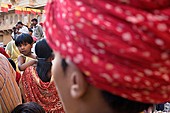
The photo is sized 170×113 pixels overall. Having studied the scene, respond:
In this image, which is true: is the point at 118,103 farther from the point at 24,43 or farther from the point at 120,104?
the point at 24,43

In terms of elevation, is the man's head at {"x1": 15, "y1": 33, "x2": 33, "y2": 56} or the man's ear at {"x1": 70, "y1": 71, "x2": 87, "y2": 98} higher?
the man's head at {"x1": 15, "y1": 33, "x2": 33, "y2": 56}

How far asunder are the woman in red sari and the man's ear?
88.7 inches

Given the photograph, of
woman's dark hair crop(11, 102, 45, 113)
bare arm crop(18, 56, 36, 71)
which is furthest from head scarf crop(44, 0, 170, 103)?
bare arm crop(18, 56, 36, 71)

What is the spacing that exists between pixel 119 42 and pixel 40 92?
2.43m

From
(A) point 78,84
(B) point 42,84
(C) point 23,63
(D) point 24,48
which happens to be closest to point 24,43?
(D) point 24,48

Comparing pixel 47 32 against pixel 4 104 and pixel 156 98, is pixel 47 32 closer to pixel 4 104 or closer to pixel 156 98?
pixel 156 98

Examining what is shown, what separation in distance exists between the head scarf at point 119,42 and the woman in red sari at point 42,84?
2.29m

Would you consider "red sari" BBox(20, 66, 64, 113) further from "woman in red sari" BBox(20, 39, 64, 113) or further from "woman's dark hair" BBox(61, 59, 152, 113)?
"woman's dark hair" BBox(61, 59, 152, 113)

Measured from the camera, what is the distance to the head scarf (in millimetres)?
672

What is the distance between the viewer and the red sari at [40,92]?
3.01m

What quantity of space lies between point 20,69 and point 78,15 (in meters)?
2.91

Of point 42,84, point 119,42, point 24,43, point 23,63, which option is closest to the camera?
point 119,42

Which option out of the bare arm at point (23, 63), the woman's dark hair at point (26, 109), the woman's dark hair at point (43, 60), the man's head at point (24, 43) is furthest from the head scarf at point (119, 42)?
the man's head at point (24, 43)

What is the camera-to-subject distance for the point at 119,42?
68 centimetres
